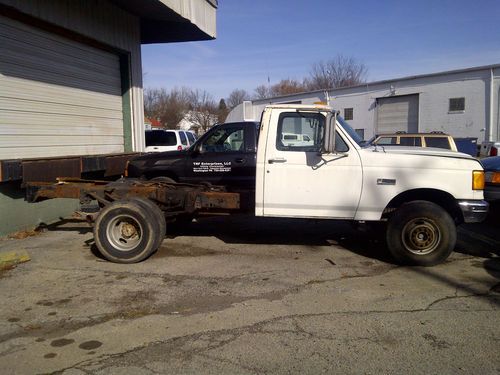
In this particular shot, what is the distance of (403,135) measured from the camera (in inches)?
587

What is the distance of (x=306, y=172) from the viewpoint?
249 inches

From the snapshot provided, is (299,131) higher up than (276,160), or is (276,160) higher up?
(299,131)

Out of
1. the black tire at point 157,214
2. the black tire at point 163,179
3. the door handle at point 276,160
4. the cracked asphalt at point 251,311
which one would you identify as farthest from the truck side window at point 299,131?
the black tire at point 163,179

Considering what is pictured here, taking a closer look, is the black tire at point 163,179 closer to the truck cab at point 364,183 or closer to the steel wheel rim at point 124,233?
the steel wheel rim at point 124,233

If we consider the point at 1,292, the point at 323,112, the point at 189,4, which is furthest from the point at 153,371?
the point at 189,4

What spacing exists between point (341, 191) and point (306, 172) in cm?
55

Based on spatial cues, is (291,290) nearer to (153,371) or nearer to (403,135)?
(153,371)

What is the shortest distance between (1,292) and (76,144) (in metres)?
5.83

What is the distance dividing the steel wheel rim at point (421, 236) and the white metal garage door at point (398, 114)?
30.0 metres

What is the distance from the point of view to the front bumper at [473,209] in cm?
609

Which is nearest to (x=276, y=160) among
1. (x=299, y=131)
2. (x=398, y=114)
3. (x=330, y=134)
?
(x=299, y=131)

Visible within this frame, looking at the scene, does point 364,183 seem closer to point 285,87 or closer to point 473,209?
point 473,209

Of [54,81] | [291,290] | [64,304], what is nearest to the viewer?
[64,304]

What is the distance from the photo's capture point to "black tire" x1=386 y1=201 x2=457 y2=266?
6.09 m
